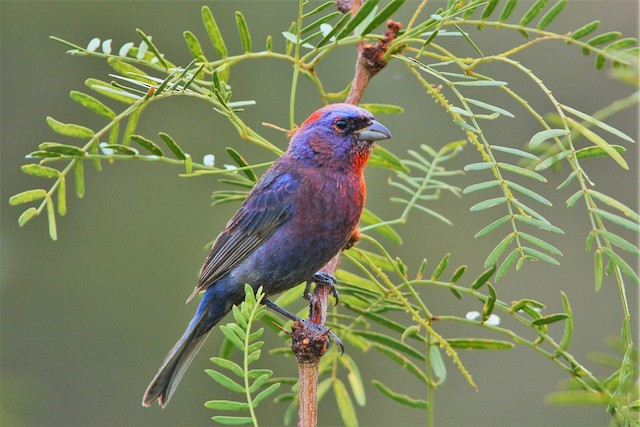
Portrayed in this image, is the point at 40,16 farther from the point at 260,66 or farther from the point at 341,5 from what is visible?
the point at 341,5

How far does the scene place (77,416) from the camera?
30.9 feet

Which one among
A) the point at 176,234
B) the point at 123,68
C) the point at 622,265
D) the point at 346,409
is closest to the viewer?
the point at 622,265

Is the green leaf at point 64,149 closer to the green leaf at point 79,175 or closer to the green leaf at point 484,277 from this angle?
the green leaf at point 79,175

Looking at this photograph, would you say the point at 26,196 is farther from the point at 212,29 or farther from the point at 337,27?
the point at 337,27

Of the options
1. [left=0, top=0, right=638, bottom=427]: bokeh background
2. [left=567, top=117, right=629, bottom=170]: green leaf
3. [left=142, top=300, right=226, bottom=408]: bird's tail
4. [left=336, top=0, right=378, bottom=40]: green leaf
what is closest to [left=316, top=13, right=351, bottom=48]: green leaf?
[left=336, top=0, right=378, bottom=40]: green leaf

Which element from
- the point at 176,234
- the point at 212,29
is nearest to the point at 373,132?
the point at 212,29

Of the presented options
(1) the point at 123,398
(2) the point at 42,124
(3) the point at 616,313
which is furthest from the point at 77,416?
(3) the point at 616,313

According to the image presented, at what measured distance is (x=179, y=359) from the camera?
4.00m

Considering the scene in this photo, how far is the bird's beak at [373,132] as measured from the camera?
3732 mm

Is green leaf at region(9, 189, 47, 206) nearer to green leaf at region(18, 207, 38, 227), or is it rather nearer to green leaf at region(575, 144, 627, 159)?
green leaf at region(18, 207, 38, 227)

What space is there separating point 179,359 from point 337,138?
130 centimetres

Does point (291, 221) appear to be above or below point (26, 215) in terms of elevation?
below

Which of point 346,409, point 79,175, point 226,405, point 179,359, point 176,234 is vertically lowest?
point 346,409

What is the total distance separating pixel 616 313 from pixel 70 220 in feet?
20.2
